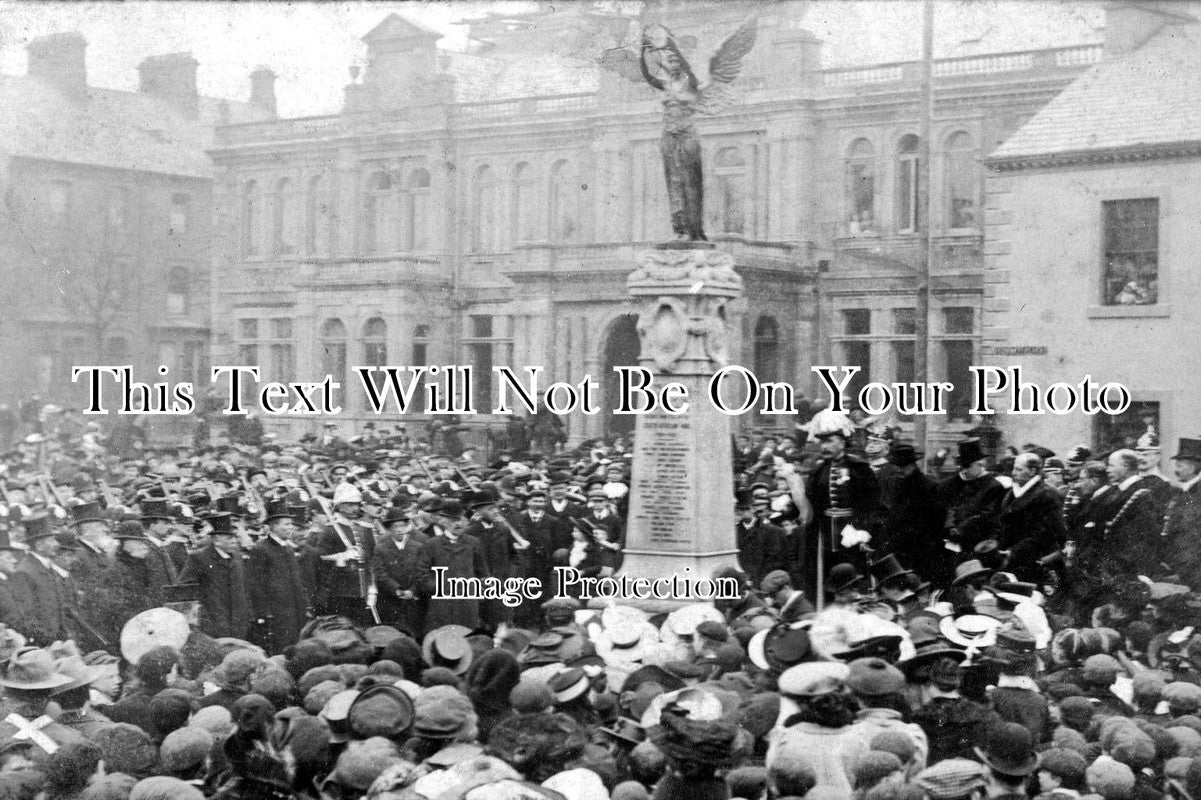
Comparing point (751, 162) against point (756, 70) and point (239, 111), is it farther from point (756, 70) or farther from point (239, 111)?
point (239, 111)

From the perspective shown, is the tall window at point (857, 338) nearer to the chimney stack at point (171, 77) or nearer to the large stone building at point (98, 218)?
the large stone building at point (98, 218)

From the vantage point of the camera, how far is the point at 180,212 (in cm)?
2266

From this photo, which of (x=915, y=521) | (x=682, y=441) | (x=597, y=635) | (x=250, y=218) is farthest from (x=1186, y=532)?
(x=250, y=218)

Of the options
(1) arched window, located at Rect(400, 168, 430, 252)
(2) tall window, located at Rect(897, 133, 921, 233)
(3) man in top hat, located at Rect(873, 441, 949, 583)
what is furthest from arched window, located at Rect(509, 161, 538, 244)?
(3) man in top hat, located at Rect(873, 441, 949, 583)

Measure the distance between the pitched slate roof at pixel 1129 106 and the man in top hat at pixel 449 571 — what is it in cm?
786

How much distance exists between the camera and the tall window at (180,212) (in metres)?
21.1

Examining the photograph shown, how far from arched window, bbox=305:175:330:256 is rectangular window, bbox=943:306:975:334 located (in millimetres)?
8648

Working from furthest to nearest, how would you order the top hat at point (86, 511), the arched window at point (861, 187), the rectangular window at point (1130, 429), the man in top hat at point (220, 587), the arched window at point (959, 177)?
the arched window at point (861, 187)
the arched window at point (959, 177)
the top hat at point (86, 511)
the rectangular window at point (1130, 429)
the man in top hat at point (220, 587)

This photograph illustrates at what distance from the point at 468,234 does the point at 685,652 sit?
42.6 feet

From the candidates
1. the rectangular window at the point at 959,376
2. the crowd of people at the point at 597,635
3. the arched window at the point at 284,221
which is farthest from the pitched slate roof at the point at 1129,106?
the arched window at the point at 284,221

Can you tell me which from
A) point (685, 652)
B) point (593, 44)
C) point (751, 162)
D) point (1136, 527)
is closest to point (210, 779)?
point (685, 652)

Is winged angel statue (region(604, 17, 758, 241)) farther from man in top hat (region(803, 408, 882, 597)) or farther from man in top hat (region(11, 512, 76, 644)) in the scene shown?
man in top hat (region(11, 512, 76, 644))

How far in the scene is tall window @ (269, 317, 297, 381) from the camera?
21.2 m

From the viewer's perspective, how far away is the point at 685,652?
844 cm
